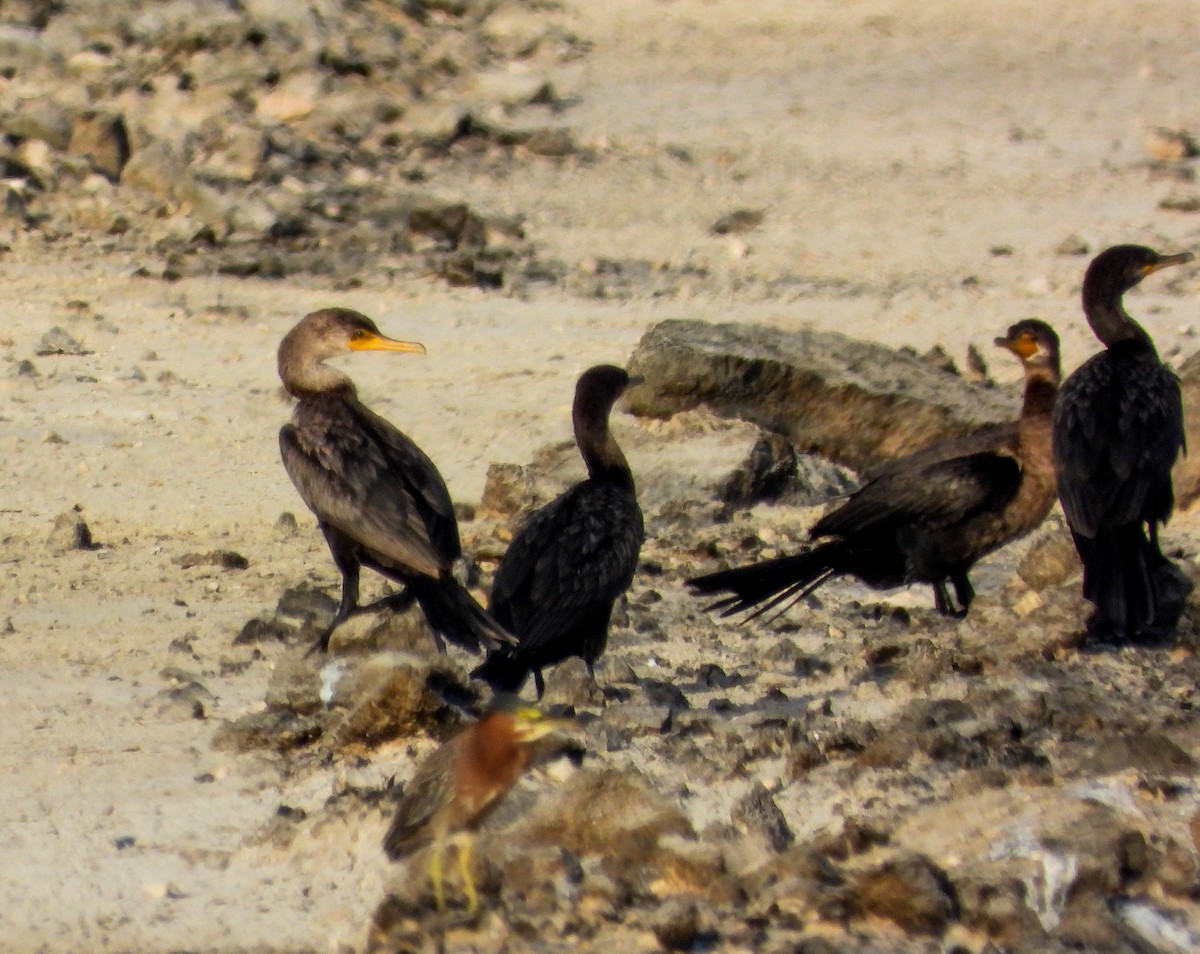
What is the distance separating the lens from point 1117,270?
8.31m

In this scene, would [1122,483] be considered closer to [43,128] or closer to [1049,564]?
[1049,564]

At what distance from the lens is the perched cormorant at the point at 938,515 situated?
7434mm

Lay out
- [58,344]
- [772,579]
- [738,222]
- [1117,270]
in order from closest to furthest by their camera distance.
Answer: [772,579] < [1117,270] < [58,344] < [738,222]

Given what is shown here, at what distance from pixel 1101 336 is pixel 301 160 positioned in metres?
7.44

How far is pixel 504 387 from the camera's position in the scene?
413 inches

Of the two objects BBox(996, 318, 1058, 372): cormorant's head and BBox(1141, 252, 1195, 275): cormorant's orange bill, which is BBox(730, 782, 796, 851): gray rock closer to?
BBox(996, 318, 1058, 372): cormorant's head

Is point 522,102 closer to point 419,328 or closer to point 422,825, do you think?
point 419,328

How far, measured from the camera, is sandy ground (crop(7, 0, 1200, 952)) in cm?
546

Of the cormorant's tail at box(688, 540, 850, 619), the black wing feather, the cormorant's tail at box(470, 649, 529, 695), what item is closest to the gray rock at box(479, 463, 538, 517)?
the cormorant's tail at box(688, 540, 850, 619)

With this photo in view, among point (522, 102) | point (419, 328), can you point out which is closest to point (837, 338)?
point (419, 328)

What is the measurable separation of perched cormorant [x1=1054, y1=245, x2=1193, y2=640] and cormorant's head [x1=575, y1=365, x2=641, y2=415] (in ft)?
5.31

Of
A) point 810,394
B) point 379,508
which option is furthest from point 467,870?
point 810,394

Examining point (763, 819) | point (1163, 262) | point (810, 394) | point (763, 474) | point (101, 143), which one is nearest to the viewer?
point (763, 819)

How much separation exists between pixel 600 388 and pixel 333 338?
3.35 ft
